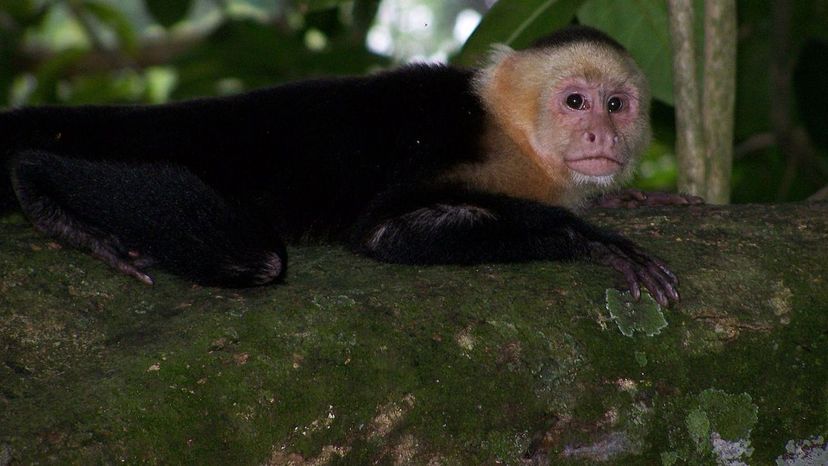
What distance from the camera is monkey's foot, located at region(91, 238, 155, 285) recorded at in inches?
107

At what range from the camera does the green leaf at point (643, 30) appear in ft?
14.3

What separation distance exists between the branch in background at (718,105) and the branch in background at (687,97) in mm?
33

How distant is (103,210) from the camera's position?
3164 mm

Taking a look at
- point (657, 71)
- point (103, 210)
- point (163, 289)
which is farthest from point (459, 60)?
point (163, 289)

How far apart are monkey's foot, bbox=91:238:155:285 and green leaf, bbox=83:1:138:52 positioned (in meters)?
3.88

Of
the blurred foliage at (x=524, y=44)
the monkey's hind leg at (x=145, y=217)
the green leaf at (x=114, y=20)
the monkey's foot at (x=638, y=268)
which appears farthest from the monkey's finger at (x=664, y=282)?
the green leaf at (x=114, y=20)

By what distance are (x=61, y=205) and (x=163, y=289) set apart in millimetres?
737

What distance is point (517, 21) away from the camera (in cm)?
437

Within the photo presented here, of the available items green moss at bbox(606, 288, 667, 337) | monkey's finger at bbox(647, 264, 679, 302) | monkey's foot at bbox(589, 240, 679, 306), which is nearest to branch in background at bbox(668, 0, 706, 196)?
monkey's foot at bbox(589, 240, 679, 306)

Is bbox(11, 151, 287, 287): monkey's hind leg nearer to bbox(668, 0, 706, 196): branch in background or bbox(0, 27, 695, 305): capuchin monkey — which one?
bbox(0, 27, 695, 305): capuchin monkey

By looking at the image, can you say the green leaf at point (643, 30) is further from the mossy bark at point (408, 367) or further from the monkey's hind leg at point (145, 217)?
the monkey's hind leg at point (145, 217)

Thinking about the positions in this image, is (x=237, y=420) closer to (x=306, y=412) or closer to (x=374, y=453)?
(x=306, y=412)

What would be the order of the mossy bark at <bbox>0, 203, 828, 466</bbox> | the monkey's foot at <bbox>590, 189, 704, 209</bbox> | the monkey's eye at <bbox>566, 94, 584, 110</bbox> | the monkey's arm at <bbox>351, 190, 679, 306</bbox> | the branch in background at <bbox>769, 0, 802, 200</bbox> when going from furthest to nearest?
the branch in background at <bbox>769, 0, 802, 200</bbox> < the monkey's eye at <bbox>566, 94, 584, 110</bbox> < the monkey's foot at <bbox>590, 189, 704, 209</bbox> < the monkey's arm at <bbox>351, 190, 679, 306</bbox> < the mossy bark at <bbox>0, 203, 828, 466</bbox>

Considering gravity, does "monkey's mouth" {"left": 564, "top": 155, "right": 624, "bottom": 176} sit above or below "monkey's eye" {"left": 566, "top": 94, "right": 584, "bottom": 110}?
below
